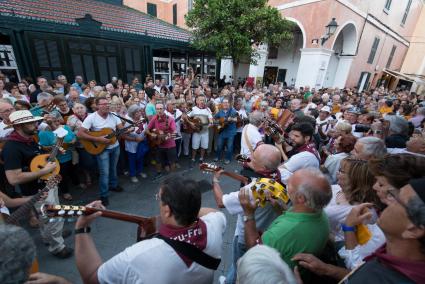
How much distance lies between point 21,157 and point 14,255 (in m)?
2.22

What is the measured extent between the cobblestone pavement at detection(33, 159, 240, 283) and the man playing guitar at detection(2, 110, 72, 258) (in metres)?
0.21

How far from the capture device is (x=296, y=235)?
149cm

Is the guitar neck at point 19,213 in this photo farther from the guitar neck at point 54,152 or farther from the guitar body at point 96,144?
the guitar body at point 96,144

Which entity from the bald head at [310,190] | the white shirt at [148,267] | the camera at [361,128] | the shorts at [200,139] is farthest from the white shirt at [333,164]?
the shorts at [200,139]

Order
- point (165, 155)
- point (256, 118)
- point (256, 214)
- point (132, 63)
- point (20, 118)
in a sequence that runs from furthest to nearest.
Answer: point (132, 63), point (165, 155), point (256, 118), point (20, 118), point (256, 214)

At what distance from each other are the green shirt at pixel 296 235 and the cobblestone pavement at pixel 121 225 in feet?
3.65

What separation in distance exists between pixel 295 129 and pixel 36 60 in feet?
33.6

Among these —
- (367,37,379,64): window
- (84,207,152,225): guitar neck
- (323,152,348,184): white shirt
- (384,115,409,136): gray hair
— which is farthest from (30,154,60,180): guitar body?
(367,37,379,64): window

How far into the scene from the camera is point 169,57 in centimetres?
1427

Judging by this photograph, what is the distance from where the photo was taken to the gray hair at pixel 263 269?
38.3 inches

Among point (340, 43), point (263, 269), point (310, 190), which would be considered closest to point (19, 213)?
point (263, 269)

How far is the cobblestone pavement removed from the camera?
292 centimetres

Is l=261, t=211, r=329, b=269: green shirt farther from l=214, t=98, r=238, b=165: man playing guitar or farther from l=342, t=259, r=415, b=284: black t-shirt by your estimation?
l=214, t=98, r=238, b=165: man playing guitar

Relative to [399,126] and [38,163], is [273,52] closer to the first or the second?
[399,126]
